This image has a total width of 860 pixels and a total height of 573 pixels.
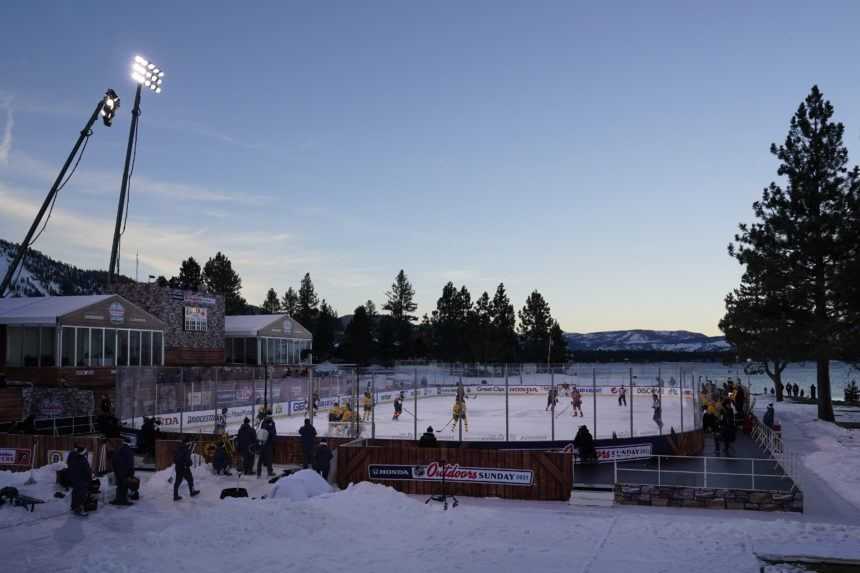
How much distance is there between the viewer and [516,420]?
3728 centimetres

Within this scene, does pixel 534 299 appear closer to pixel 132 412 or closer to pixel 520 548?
pixel 132 412

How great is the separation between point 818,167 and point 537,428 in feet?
70.3

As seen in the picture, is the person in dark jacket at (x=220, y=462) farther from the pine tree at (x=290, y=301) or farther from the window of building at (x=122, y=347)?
the pine tree at (x=290, y=301)

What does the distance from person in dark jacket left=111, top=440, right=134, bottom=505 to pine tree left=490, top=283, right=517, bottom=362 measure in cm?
9773

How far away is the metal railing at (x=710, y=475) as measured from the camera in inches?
717

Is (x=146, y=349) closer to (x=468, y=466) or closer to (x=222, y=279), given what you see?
(x=468, y=466)

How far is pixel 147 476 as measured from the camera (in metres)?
21.6

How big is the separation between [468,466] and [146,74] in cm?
4102

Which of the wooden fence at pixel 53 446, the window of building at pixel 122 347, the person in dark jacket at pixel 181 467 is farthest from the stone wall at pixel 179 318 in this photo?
the person in dark jacket at pixel 181 467

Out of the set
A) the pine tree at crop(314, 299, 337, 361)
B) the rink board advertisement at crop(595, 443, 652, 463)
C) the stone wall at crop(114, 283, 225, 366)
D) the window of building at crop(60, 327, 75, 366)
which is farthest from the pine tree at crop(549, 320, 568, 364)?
Answer: the rink board advertisement at crop(595, 443, 652, 463)

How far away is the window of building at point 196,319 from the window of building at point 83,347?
1186cm

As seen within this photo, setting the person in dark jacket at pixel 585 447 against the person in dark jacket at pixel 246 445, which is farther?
the person in dark jacket at pixel 585 447

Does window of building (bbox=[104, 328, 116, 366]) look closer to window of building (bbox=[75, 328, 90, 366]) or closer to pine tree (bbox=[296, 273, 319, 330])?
window of building (bbox=[75, 328, 90, 366])

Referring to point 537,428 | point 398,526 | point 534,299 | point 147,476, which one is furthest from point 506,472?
point 534,299
